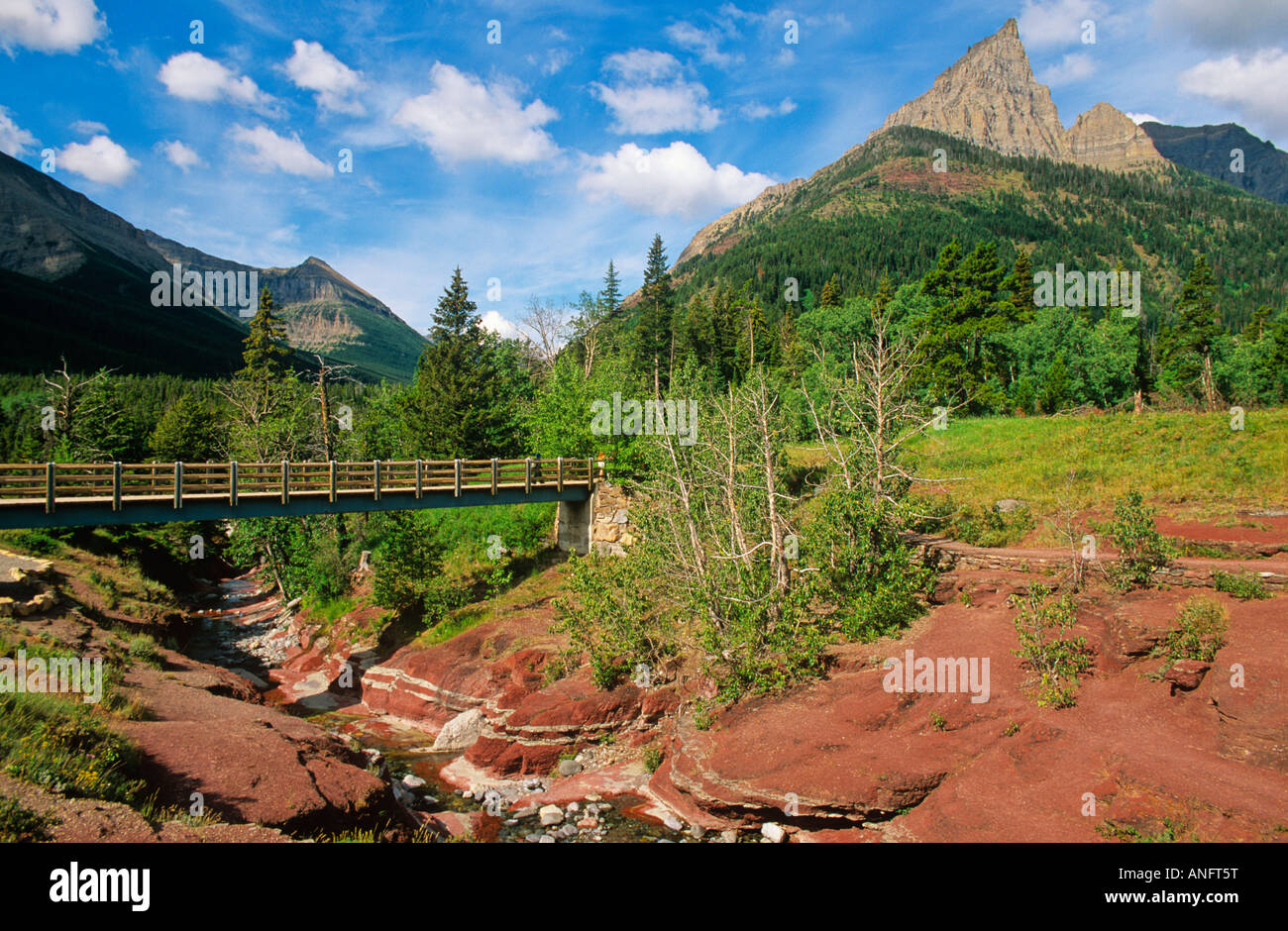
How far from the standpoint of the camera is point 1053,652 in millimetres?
12875

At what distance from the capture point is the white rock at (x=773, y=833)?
11.7 meters

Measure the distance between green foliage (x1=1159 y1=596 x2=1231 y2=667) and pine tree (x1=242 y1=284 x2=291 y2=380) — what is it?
4417 cm

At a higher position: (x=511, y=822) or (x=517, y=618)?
(x=517, y=618)

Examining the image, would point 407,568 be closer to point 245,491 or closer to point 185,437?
point 245,491

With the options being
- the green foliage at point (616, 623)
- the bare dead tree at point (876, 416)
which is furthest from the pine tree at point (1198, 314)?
the green foliage at point (616, 623)

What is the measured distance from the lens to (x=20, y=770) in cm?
755

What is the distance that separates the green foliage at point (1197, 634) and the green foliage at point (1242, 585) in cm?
103

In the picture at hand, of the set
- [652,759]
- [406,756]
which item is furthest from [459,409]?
[652,759]

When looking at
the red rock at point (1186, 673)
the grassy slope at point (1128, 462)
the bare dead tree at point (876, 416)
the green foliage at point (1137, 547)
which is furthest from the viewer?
the grassy slope at point (1128, 462)

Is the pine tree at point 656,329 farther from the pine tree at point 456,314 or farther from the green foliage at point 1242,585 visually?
the green foliage at point 1242,585

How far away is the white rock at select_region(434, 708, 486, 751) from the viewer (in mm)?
18562
